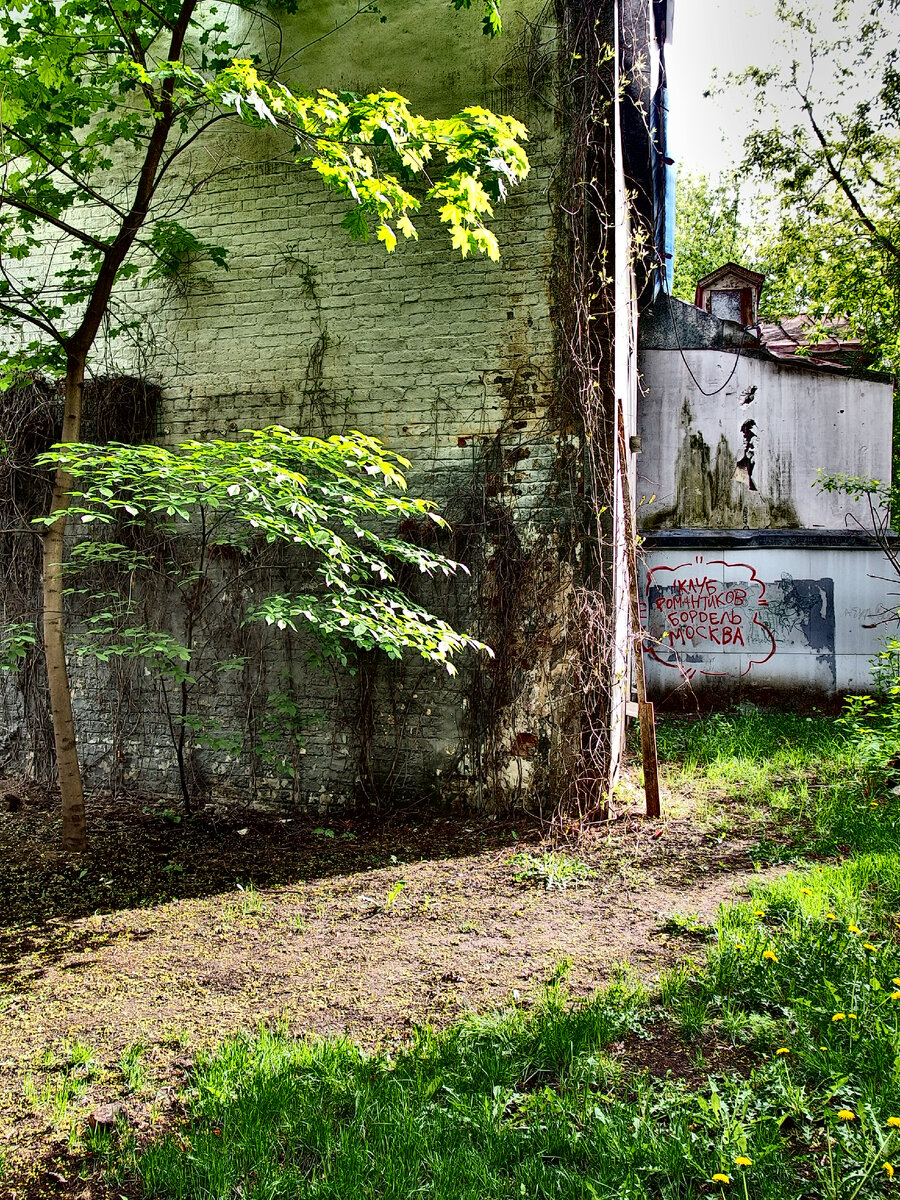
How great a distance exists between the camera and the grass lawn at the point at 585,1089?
6.88 feet

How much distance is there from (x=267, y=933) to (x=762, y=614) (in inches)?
317

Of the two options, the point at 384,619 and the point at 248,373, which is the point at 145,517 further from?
the point at 384,619

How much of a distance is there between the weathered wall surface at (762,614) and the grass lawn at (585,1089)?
6.29 m

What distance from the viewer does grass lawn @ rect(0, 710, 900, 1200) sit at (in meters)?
2.10

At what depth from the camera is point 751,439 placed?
1048 centimetres

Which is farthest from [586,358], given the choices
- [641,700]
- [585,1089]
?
[585,1089]

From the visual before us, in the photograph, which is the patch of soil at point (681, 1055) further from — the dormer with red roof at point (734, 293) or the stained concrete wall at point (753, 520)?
the dormer with red roof at point (734, 293)

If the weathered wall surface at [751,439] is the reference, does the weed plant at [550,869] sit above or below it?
below

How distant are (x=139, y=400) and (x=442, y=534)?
2785mm

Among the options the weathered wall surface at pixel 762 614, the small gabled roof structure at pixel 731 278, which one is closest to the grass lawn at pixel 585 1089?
the weathered wall surface at pixel 762 614

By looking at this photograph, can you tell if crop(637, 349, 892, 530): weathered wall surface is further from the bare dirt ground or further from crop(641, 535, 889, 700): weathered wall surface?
the bare dirt ground

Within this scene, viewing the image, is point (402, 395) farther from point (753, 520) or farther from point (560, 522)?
point (753, 520)

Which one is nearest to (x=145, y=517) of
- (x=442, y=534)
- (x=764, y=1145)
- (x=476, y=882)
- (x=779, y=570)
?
(x=442, y=534)

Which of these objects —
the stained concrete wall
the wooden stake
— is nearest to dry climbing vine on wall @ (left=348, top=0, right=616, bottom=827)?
the wooden stake
